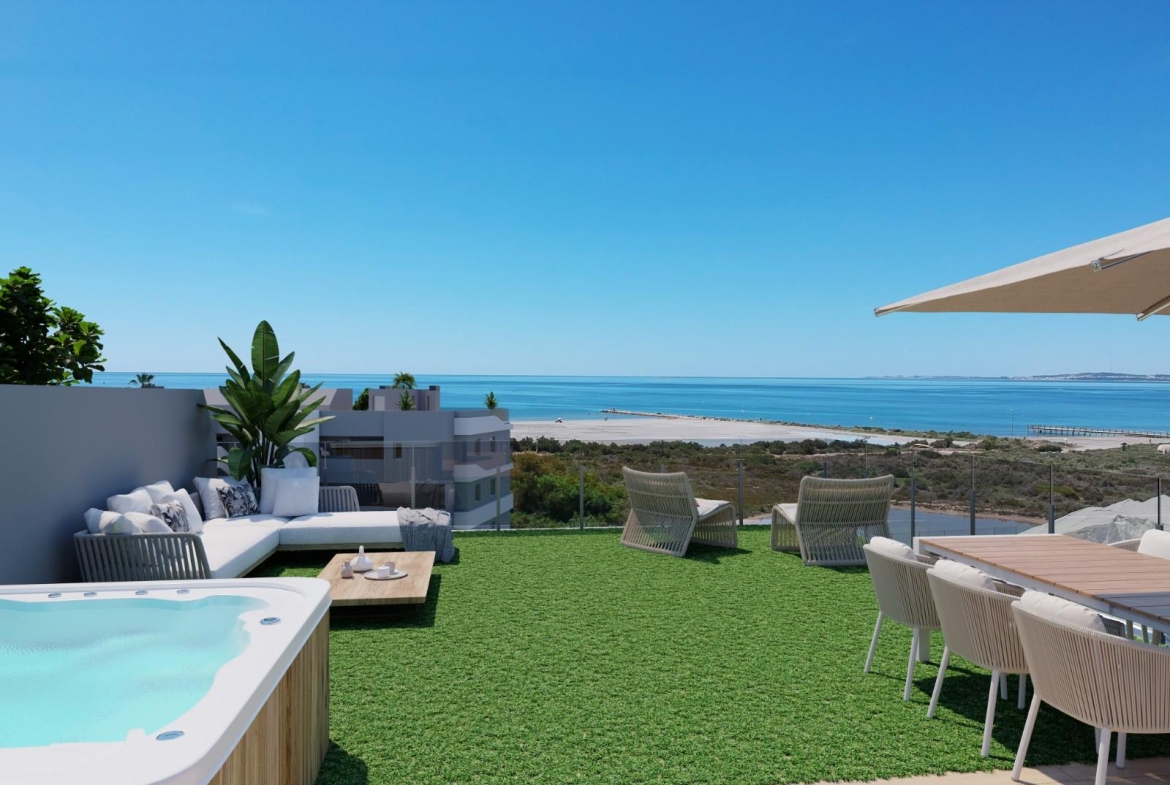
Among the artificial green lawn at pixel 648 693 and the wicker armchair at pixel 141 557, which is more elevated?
the wicker armchair at pixel 141 557

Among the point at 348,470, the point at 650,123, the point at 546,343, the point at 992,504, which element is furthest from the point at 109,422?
the point at 546,343

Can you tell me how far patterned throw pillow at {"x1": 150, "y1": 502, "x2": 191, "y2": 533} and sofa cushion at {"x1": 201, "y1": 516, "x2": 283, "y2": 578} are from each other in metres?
0.22

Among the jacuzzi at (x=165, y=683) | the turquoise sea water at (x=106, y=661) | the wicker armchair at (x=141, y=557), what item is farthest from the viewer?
the wicker armchair at (x=141, y=557)

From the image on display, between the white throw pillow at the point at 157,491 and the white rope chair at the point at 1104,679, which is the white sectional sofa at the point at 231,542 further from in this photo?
the white rope chair at the point at 1104,679

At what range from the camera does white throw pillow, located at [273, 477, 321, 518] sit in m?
7.35

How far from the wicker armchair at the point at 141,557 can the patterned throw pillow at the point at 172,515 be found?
554mm

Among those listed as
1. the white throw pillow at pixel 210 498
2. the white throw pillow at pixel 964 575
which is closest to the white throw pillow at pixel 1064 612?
the white throw pillow at pixel 964 575

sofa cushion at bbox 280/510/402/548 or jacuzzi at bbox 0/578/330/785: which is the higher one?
jacuzzi at bbox 0/578/330/785

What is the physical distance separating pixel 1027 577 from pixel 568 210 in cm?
2140

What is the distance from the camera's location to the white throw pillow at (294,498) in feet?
24.1

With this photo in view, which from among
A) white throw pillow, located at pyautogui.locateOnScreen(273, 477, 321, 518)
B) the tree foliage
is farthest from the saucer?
the tree foliage

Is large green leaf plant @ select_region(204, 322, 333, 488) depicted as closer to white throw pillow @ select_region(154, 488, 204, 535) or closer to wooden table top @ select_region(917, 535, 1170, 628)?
white throw pillow @ select_region(154, 488, 204, 535)

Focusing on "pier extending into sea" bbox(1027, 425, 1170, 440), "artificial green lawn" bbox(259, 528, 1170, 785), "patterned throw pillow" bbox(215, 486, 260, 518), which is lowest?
"pier extending into sea" bbox(1027, 425, 1170, 440)

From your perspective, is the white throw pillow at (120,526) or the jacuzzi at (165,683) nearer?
the jacuzzi at (165,683)
